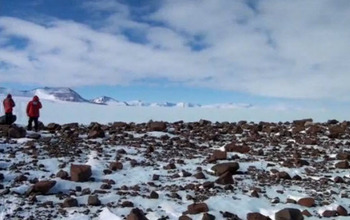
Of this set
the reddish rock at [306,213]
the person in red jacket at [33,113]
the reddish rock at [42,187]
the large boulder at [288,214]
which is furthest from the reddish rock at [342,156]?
the person in red jacket at [33,113]

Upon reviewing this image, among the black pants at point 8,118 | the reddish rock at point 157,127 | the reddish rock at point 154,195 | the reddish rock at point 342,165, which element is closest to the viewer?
the reddish rock at point 154,195

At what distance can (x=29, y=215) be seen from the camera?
1038 centimetres

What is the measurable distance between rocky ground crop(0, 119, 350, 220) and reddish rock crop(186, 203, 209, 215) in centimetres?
2

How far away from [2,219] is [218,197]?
511cm

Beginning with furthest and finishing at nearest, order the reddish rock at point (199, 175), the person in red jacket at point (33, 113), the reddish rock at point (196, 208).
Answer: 1. the person in red jacket at point (33, 113)
2. the reddish rock at point (199, 175)
3. the reddish rock at point (196, 208)

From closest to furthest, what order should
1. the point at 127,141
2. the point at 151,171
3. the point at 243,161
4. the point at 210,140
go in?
1. the point at 151,171
2. the point at 243,161
3. the point at 127,141
4. the point at 210,140

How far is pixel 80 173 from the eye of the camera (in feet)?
40.9

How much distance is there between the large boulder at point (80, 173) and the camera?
40.9ft

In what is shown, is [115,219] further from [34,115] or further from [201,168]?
[34,115]

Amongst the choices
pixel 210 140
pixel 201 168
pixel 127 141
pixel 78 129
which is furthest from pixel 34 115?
pixel 201 168

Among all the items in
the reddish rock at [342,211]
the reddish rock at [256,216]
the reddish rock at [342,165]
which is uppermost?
the reddish rock at [342,165]

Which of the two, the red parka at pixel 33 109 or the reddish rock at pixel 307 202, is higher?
the red parka at pixel 33 109

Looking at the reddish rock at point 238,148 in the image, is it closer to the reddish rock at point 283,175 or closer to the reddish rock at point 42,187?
the reddish rock at point 283,175

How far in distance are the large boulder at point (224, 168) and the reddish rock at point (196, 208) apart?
2.77 m
